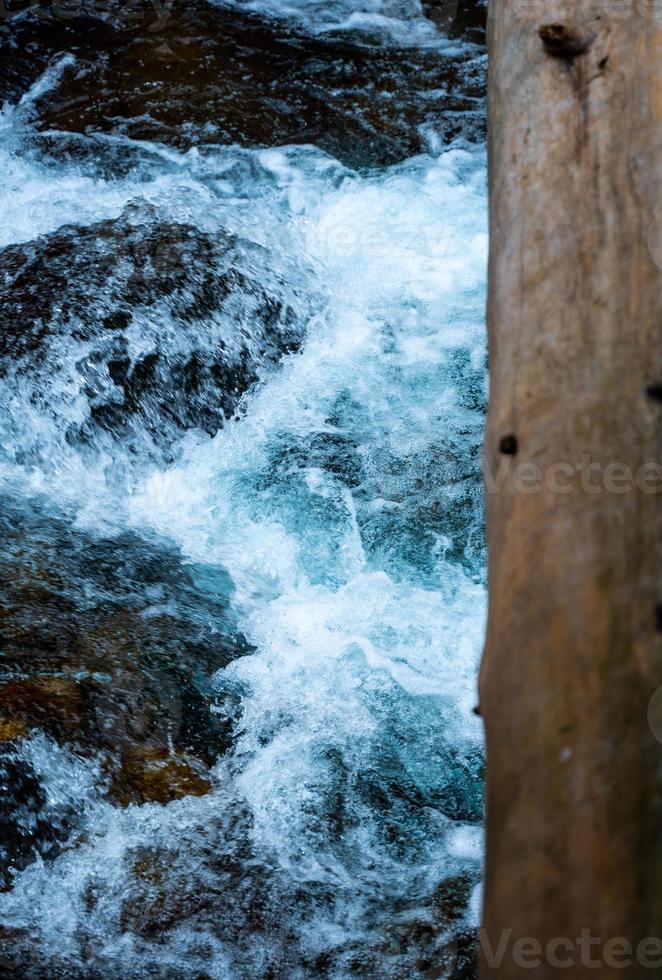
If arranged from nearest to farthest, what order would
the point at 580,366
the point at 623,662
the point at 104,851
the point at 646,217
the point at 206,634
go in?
the point at 623,662 → the point at 580,366 → the point at 646,217 → the point at 104,851 → the point at 206,634

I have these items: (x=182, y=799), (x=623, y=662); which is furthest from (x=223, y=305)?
(x=623, y=662)

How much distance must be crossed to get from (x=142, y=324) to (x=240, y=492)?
37.6 inches

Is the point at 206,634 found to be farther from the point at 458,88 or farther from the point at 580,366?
the point at 458,88

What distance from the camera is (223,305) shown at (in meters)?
4.43

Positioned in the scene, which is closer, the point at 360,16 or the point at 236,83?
the point at 236,83

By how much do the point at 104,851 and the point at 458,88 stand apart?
5421mm

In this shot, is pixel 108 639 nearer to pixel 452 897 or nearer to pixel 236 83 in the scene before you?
pixel 452 897

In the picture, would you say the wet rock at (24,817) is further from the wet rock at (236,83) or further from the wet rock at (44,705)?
the wet rock at (236,83)

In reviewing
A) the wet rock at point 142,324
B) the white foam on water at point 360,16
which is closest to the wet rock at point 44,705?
the wet rock at point 142,324

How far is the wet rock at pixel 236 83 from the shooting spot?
581 cm

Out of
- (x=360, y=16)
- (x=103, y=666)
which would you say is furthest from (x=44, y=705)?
(x=360, y=16)

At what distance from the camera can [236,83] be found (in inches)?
243

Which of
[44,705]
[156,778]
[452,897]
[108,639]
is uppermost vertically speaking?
[108,639]

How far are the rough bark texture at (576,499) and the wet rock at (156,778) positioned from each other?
141 cm
